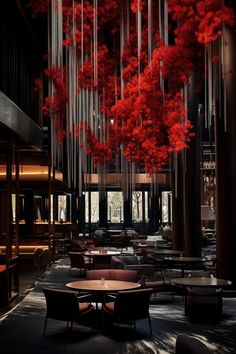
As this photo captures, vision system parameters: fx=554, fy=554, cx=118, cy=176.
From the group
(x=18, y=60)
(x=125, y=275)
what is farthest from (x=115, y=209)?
(x=125, y=275)

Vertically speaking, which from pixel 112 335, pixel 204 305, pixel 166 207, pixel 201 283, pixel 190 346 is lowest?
pixel 112 335

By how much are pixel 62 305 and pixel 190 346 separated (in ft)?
11.5

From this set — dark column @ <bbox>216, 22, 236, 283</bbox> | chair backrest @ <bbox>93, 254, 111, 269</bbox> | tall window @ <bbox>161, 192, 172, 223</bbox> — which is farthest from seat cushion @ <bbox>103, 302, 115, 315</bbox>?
tall window @ <bbox>161, 192, 172, 223</bbox>

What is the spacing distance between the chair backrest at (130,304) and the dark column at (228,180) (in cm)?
316

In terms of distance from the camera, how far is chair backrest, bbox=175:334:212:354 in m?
3.01

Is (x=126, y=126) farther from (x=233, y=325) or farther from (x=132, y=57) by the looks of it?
(x=233, y=325)

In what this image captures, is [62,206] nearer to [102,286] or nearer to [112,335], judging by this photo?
[102,286]

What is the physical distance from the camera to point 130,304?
6.31 meters

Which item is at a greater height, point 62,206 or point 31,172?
point 31,172

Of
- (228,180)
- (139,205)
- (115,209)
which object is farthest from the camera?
(115,209)

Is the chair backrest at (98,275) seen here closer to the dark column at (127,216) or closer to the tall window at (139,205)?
the tall window at (139,205)

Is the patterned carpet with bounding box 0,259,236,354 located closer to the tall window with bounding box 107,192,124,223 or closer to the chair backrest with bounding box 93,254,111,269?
the chair backrest with bounding box 93,254,111,269

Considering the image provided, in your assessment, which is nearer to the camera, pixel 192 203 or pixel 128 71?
pixel 128 71

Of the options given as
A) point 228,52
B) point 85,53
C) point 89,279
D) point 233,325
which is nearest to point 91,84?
point 85,53
